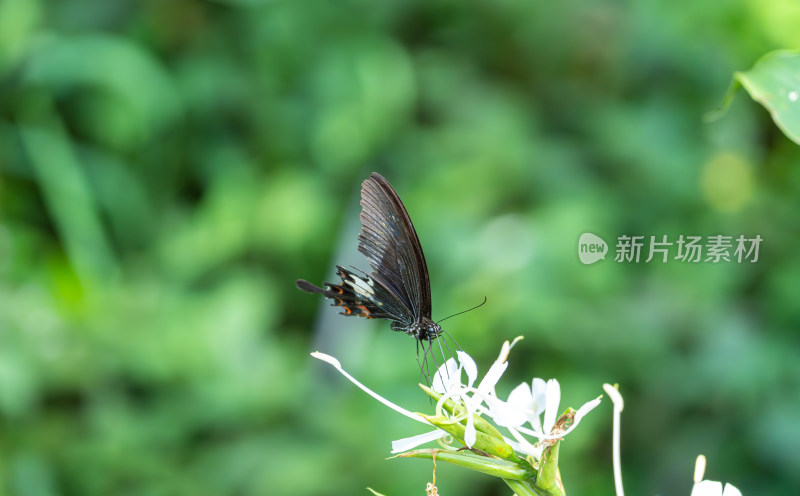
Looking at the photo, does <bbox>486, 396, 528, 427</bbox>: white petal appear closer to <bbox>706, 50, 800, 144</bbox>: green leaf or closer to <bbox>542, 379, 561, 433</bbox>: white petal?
<bbox>542, 379, 561, 433</bbox>: white petal

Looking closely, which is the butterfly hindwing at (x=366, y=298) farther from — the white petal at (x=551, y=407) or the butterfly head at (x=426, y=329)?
the white petal at (x=551, y=407)

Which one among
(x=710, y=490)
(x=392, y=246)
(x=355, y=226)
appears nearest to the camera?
(x=710, y=490)

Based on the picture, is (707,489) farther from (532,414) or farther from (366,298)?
(366,298)

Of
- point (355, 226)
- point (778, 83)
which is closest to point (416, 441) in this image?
point (778, 83)

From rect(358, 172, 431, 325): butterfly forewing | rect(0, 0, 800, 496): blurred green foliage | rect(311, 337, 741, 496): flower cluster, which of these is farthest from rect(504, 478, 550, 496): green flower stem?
rect(0, 0, 800, 496): blurred green foliage

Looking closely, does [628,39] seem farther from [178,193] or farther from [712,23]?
[178,193]
